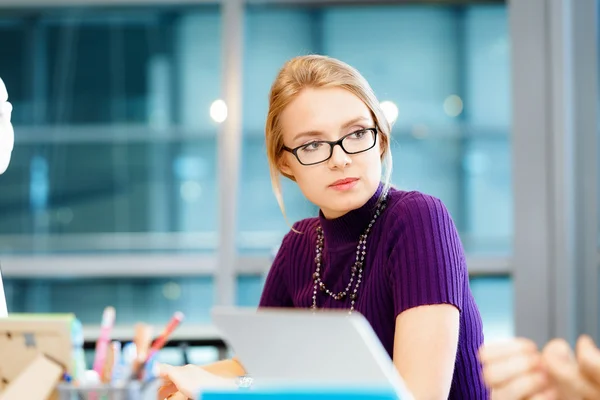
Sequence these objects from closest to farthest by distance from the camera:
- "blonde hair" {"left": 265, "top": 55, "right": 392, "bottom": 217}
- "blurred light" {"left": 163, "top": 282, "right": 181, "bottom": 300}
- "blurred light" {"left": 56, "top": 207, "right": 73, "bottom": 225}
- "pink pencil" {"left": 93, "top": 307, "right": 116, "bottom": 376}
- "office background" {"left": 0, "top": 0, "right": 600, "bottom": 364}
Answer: "pink pencil" {"left": 93, "top": 307, "right": 116, "bottom": 376} → "blonde hair" {"left": 265, "top": 55, "right": 392, "bottom": 217} → "office background" {"left": 0, "top": 0, "right": 600, "bottom": 364} → "blurred light" {"left": 163, "top": 282, "right": 181, "bottom": 300} → "blurred light" {"left": 56, "top": 207, "right": 73, "bottom": 225}

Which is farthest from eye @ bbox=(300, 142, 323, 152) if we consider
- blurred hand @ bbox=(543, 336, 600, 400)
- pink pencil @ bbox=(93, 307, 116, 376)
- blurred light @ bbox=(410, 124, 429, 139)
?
blurred light @ bbox=(410, 124, 429, 139)

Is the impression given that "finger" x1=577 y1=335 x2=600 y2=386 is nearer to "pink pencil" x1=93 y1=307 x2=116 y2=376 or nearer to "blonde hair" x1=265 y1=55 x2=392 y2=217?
"pink pencil" x1=93 y1=307 x2=116 y2=376

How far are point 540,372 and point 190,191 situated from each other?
3663 millimetres

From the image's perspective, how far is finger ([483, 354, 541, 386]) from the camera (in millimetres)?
896

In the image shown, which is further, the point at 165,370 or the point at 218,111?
the point at 218,111

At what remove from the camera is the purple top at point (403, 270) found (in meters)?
1.41

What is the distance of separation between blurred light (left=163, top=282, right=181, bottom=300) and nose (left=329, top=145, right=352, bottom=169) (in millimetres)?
3003

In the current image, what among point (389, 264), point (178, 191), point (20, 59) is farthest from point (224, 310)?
point (20, 59)

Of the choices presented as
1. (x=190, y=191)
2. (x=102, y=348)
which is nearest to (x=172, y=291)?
(x=190, y=191)

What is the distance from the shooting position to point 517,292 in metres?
4.05

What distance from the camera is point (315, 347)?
86cm

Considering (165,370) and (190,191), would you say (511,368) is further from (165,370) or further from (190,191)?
(190,191)

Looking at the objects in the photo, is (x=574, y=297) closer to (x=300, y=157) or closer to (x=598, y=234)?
(x=598, y=234)

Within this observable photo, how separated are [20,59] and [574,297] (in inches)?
126
